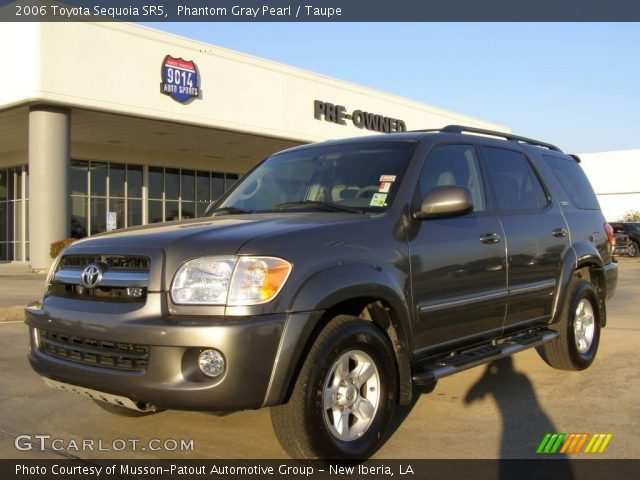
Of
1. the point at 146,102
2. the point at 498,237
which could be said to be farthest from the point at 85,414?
the point at 146,102

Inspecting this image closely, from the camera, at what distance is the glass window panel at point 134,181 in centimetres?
2866

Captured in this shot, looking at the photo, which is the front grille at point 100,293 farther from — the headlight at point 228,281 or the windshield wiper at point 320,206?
the windshield wiper at point 320,206

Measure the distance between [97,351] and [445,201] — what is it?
7.36ft

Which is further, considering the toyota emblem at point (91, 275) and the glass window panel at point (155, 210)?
the glass window panel at point (155, 210)

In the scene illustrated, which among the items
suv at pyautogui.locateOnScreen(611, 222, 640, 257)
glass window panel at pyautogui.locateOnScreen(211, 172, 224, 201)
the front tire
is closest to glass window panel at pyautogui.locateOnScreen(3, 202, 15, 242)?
glass window panel at pyautogui.locateOnScreen(211, 172, 224, 201)

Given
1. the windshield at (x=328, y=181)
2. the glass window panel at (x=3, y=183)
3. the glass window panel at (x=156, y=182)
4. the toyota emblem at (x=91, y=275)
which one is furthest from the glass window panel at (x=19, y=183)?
the toyota emblem at (x=91, y=275)

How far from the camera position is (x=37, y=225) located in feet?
65.3

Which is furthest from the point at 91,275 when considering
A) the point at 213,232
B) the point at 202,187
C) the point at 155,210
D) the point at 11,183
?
the point at 202,187

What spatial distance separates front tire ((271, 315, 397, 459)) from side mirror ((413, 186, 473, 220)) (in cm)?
87

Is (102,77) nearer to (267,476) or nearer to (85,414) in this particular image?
(85,414)

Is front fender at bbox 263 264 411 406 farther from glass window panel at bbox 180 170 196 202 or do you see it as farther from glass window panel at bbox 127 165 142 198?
glass window panel at bbox 180 170 196 202

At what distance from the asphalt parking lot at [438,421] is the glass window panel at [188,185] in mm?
25319

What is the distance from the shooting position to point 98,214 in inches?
1085

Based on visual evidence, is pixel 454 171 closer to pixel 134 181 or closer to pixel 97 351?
pixel 97 351
